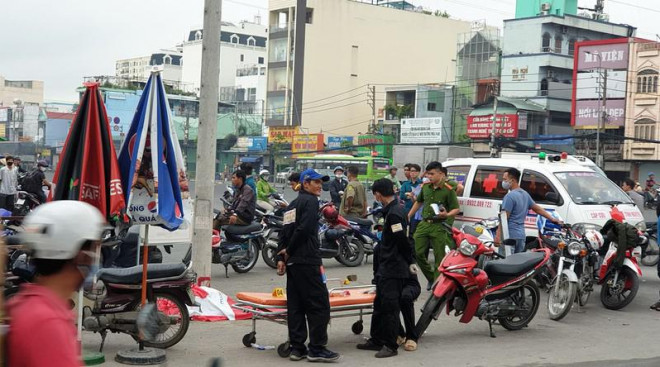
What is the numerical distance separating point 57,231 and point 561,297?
871 centimetres

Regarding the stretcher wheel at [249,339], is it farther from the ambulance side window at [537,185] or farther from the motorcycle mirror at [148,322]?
the ambulance side window at [537,185]

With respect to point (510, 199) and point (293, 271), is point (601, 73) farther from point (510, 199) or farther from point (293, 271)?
point (293, 271)

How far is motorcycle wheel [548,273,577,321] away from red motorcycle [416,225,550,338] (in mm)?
571

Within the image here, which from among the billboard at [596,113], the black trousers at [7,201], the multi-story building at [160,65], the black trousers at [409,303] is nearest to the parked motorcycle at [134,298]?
the black trousers at [409,303]

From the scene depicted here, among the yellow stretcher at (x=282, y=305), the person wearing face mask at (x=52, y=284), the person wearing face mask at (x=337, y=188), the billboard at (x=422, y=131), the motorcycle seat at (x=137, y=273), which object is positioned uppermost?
the billboard at (x=422, y=131)

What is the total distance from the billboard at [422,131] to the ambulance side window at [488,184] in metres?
48.2

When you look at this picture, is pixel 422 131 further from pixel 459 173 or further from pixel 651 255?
pixel 459 173

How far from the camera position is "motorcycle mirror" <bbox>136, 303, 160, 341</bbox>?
343cm

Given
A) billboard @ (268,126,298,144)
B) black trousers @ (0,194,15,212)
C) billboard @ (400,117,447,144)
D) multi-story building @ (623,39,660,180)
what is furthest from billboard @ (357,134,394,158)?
black trousers @ (0,194,15,212)

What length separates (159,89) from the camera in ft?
25.7

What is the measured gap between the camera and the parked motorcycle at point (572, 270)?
10.3 meters

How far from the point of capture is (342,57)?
3184 inches

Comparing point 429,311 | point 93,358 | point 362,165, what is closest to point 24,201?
point 93,358

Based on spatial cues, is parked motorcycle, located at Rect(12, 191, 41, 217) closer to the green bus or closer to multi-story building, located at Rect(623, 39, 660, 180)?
the green bus
